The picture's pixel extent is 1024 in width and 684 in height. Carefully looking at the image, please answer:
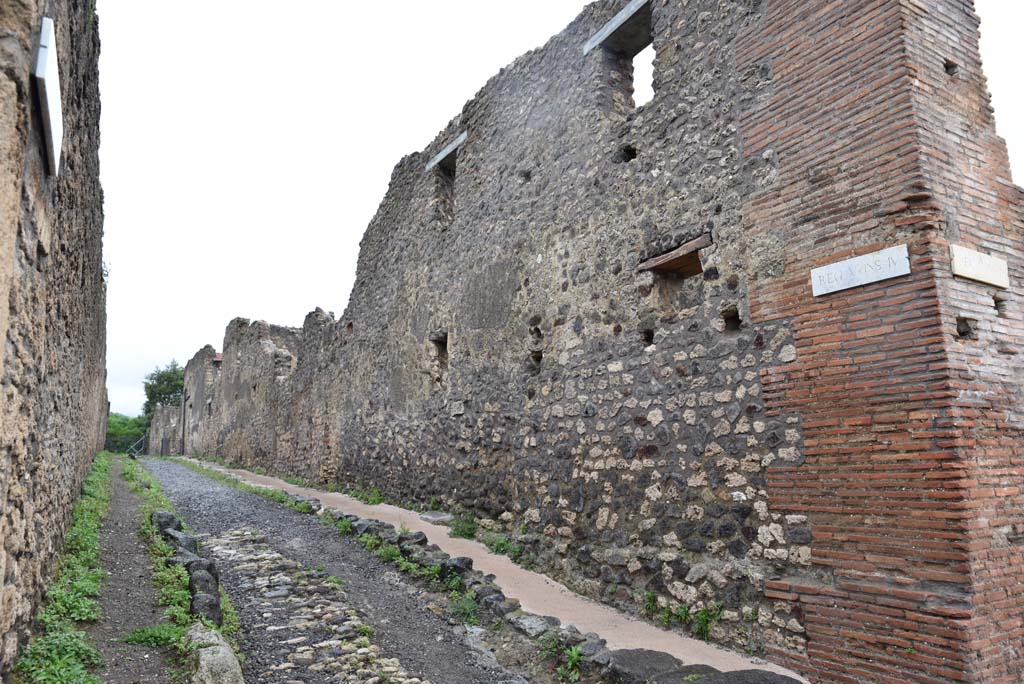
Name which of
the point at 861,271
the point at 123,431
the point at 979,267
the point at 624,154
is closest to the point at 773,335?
the point at 861,271

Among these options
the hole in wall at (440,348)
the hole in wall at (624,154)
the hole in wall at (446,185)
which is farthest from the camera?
the hole in wall at (446,185)

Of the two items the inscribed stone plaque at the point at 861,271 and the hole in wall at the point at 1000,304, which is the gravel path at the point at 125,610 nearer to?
the inscribed stone plaque at the point at 861,271

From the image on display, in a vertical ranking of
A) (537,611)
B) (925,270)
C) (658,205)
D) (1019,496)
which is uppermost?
(658,205)

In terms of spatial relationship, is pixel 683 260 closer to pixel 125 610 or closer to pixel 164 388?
pixel 125 610

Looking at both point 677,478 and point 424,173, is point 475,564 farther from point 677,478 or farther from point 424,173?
point 424,173

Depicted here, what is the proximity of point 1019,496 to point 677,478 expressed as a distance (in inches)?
87.2

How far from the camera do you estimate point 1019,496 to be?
400cm

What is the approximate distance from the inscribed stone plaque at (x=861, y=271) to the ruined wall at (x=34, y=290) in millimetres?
4451

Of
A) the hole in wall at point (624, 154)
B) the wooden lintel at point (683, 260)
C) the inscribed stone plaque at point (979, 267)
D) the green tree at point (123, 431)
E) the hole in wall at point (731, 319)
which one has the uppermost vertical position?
the hole in wall at point (624, 154)

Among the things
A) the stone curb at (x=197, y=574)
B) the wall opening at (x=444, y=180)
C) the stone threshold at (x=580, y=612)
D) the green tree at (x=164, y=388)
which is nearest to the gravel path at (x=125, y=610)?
the stone curb at (x=197, y=574)

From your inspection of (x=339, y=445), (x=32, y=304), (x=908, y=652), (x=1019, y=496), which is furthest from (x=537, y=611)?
(x=339, y=445)

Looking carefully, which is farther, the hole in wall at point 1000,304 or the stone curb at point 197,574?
the stone curb at point 197,574

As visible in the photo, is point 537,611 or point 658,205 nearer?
point 537,611

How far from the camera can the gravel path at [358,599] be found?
15.0 ft
